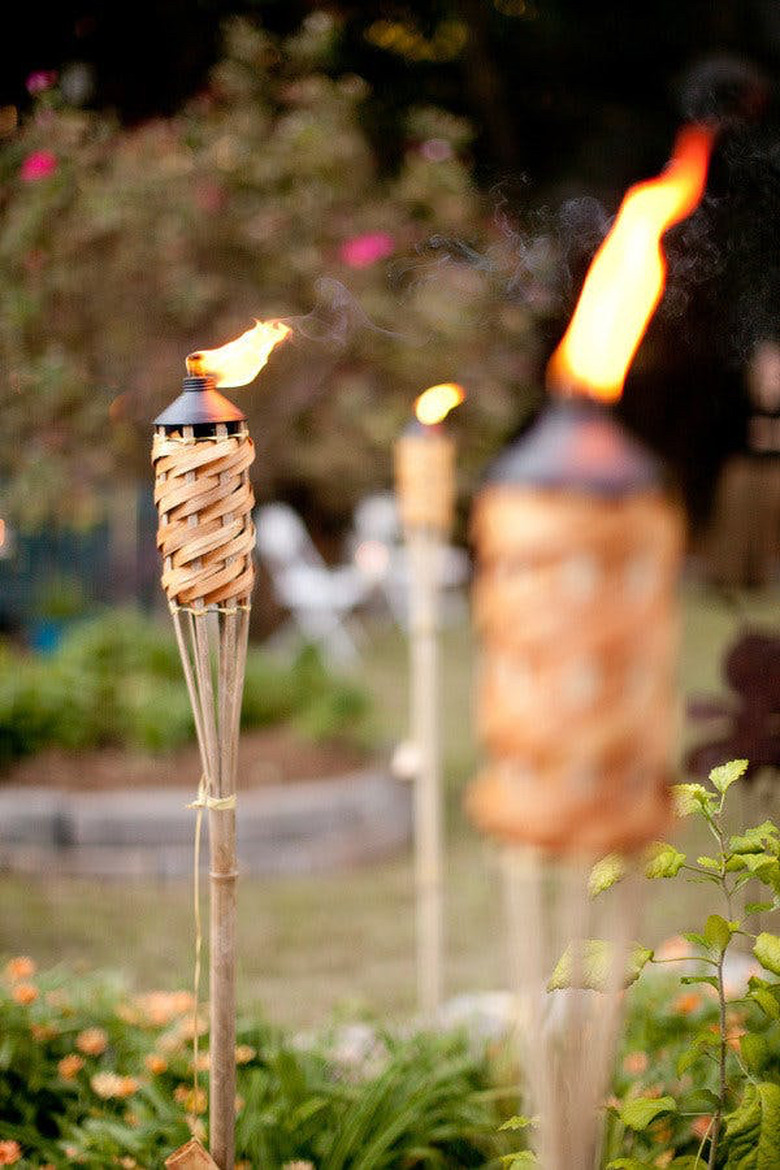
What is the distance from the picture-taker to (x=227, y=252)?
4535 millimetres

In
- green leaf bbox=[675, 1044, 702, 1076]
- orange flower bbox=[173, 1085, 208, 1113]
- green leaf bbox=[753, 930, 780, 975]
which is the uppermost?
green leaf bbox=[753, 930, 780, 975]

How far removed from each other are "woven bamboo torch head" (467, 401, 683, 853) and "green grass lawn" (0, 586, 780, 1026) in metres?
2.38

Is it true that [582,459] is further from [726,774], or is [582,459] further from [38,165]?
[38,165]

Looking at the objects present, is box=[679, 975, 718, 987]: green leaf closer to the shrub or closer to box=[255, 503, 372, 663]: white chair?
the shrub

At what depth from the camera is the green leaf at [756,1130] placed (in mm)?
1454

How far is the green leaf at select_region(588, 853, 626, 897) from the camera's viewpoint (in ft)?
5.26

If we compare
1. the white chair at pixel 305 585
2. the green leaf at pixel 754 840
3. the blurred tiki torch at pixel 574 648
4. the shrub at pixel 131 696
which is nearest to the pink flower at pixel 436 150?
the shrub at pixel 131 696

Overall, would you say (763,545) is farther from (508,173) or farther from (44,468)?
(44,468)

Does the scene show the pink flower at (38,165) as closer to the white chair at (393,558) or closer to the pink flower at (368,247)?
the pink flower at (368,247)

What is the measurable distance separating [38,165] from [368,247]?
126 centimetres

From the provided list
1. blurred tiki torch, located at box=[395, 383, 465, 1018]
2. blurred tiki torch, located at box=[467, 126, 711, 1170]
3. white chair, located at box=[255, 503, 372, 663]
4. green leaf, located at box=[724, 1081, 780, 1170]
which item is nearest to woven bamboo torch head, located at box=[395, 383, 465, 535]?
blurred tiki torch, located at box=[395, 383, 465, 1018]

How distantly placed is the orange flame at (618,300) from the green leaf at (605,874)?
2.77 ft

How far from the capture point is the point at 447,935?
12.5 ft

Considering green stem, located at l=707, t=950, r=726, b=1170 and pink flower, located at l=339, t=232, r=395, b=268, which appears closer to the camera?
green stem, located at l=707, t=950, r=726, b=1170
